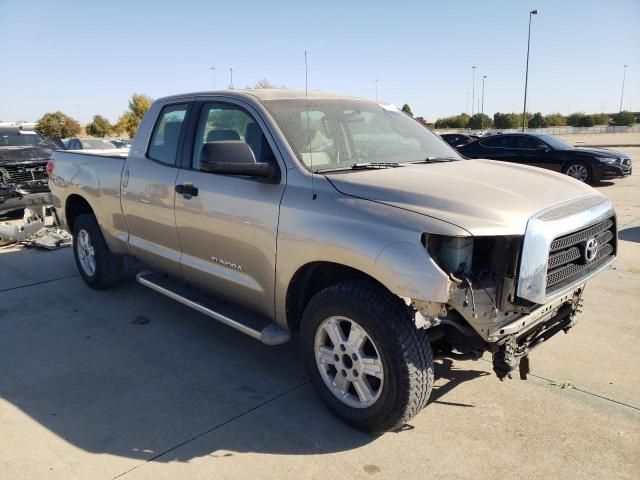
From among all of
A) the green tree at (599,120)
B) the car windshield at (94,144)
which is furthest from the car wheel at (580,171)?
the green tree at (599,120)

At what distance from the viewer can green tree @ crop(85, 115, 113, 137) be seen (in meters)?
62.4

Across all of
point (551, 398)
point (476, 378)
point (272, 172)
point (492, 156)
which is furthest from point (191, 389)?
point (492, 156)

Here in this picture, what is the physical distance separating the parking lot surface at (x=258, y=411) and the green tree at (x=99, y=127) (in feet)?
208

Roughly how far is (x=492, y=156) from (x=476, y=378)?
12.2m

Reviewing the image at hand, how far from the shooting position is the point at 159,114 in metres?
4.69

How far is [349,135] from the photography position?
387 centimetres

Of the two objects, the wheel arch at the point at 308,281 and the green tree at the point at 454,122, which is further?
the green tree at the point at 454,122

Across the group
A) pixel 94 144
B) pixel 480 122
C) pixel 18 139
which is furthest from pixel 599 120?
pixel 18 139

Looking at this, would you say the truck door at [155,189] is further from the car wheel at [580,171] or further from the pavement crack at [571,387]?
the car wheel at [580,171]

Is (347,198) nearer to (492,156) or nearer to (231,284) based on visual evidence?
(231,284)

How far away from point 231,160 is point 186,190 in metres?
0.91

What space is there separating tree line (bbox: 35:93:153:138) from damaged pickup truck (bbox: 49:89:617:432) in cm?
5294

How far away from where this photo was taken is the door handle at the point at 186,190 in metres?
3.94

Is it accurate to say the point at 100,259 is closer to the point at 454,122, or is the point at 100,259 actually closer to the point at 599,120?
the point at 454,122
